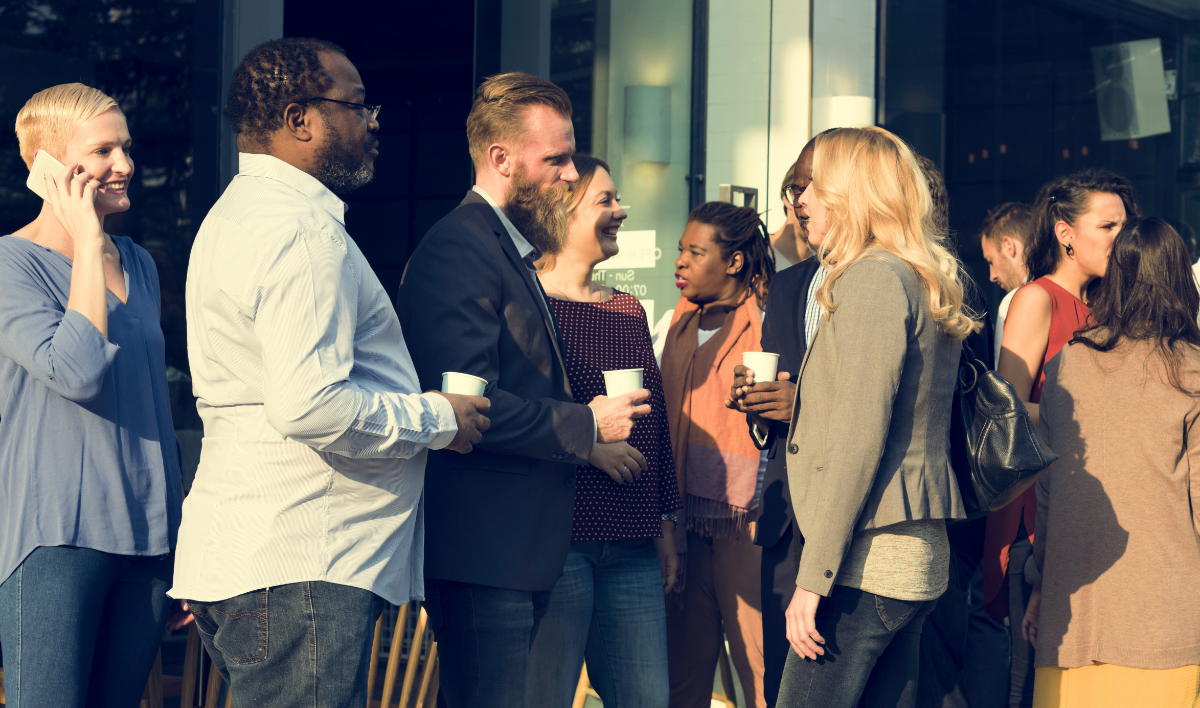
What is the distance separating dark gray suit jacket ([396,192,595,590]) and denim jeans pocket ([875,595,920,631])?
72 cm

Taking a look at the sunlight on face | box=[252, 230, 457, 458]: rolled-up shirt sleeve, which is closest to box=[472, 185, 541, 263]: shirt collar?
box=[252, 230, 457, 458]: rolled-up shirt sleeve

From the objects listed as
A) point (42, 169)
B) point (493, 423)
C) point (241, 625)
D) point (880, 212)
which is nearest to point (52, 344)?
point (42, 169)

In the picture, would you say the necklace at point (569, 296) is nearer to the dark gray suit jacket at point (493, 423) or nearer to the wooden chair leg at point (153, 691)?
the dark gray suit jacket at point (493, 423)

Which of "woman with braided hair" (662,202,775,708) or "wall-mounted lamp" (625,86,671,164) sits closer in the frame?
"woman with braided hair" (662,202,775,708)

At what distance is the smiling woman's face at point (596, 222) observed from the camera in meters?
3.39

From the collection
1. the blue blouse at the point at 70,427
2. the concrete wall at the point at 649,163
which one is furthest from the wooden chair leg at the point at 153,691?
the concrete wall at the point at 649,163

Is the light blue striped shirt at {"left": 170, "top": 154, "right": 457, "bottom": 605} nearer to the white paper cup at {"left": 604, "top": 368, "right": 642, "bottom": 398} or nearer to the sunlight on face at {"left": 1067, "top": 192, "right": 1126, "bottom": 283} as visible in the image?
the white paper cup at {"left": 604, "top": 368, "right": 642, "bottom": 398}

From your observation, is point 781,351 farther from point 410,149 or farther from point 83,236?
point 410,149

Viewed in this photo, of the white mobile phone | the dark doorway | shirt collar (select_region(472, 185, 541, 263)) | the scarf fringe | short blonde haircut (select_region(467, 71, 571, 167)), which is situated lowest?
the scarf fringe

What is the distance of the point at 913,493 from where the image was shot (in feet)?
8.07

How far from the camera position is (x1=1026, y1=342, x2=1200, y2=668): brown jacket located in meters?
2.96

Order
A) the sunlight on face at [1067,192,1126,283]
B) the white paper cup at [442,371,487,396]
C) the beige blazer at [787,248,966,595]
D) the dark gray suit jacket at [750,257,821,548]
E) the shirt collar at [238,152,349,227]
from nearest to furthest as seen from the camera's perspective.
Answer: the shirt collar at [238,152,349,227] → the white paper cup at [442,371,487,396] → the beige blazer at [787,248,966,595] → the dark gray suit jacket at [750,257,821,548] → the sunlight on face at [1067,192,1126,283]

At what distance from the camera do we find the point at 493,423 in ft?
7.98

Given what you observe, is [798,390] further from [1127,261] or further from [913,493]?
[1127,261]
